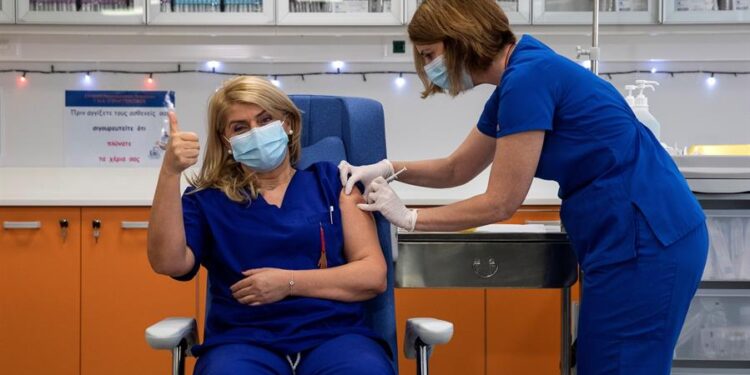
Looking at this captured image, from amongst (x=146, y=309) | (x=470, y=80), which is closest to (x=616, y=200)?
(x=470, y=80)

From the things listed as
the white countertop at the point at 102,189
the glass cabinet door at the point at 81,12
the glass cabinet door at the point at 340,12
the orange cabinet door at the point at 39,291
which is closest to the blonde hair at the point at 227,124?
the white countertop at the point at 102,189

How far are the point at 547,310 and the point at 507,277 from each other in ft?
3.29

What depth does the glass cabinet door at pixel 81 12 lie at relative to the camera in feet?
11.7

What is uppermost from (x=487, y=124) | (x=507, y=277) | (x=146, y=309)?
(x=487, y=124)

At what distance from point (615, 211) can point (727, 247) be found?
769 mm

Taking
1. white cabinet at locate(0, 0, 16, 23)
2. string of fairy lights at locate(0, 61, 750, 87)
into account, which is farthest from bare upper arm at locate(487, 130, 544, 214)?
white cabinet at locate(0, 0, 16, 23)

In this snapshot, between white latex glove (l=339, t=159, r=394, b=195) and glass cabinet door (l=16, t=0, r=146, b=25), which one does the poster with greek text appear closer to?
glass cabinet door (l=16, t=0, r=146, b=25)

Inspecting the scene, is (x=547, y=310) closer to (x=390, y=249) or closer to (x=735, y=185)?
(x=735, y=185)

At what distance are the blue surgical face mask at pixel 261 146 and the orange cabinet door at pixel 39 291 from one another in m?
1.47

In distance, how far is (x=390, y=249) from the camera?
2.08 m

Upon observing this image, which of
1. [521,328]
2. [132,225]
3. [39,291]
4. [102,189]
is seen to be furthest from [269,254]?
[102,189]

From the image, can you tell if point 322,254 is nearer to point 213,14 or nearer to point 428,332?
point 428,332

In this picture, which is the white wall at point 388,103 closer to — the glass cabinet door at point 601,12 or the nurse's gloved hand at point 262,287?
the glass cabinet door at point 601,12

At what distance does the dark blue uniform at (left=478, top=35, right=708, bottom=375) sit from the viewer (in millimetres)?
1750
